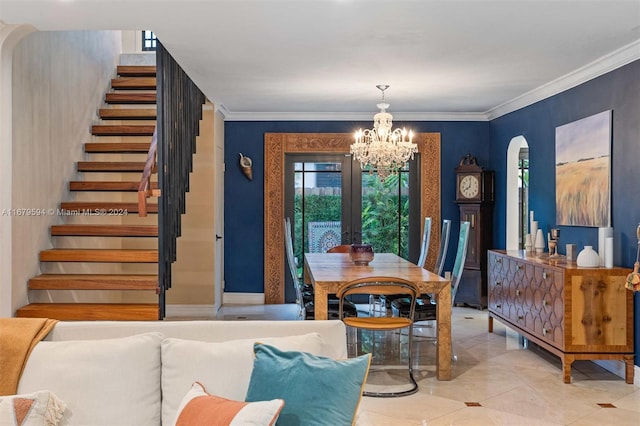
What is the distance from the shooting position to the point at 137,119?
22.6ft

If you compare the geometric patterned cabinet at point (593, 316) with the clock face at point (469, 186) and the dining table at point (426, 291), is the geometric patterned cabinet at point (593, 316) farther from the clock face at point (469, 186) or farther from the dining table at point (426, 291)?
the clock face at point (469, 186)

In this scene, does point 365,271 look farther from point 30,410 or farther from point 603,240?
point 30,410

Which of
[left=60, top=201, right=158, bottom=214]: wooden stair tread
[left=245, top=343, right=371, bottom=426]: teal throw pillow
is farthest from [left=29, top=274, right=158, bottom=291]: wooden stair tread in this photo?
[left=245, top=343, right=371, bottom=426]: teal throw pillow

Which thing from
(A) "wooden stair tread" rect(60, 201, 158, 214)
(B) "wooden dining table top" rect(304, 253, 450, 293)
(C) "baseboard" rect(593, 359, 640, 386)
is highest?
(A) "wooden stair tread" rect(60, 201, 158, 214)

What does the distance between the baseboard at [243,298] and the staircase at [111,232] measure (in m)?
1.83

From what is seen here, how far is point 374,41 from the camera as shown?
Result: 4.50 meters

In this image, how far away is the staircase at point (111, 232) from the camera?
15.3 ft

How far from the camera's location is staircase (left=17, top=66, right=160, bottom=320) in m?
4.66

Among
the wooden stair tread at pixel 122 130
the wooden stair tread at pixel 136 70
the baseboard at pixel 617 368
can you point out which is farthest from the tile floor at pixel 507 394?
the wooden stair tread at pixel 136 70

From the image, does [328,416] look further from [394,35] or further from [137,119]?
[137,119]

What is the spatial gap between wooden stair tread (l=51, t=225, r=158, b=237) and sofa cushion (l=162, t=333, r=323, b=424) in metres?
3.03

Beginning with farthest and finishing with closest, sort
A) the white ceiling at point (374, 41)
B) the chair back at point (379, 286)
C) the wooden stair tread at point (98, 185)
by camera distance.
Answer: the wooden stair tread at point (98, 185), the chair back at point (379, 286), the white ceiling at point (374, 41)

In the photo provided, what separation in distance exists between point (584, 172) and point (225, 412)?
4501 mm

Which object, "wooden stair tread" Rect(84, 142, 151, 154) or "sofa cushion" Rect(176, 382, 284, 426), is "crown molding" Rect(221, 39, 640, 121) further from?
"sofa cushion" Rect(176, 382, 284, 426)
